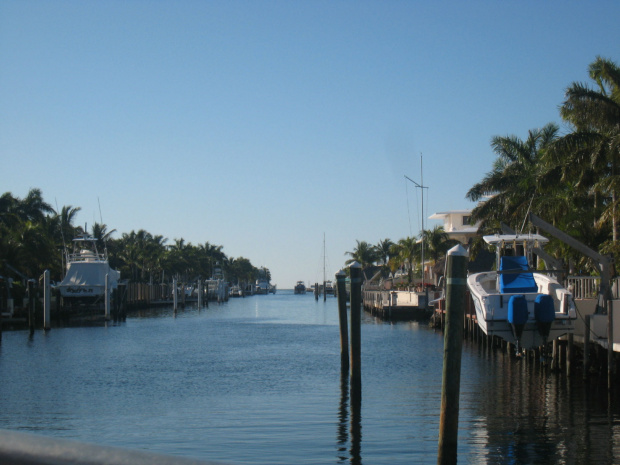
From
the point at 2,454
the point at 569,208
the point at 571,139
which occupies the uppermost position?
the point at 571,139

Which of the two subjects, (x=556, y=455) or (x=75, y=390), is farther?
(x=75, y=390)

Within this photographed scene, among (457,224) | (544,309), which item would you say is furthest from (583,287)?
(457,224)

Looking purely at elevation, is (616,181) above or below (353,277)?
above

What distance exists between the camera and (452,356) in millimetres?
10359

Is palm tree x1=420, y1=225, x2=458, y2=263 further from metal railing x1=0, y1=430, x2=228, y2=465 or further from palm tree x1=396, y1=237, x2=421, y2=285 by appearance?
metal railing x1=0, y1=430, x2=228, y2=465

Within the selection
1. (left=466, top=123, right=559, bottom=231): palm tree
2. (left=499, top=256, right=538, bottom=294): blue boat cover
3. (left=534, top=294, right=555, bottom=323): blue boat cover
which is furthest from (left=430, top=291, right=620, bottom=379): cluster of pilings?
(left=466, top=123, right=559, bottom=231): palm tree

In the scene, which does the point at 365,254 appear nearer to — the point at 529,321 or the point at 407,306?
the point at 407,306

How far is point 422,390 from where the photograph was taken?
21.8 metres

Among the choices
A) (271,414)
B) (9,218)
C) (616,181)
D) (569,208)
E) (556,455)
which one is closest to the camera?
(556,455)

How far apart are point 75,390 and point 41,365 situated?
7.49 metres

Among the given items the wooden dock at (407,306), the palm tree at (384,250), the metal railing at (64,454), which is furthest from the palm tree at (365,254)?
the metal railing at (64,454)

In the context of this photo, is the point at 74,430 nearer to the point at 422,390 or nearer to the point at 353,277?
the point at 353,277

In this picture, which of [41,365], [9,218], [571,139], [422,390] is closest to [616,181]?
[571,139]

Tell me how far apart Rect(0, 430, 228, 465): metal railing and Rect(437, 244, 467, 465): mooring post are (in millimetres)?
8241
